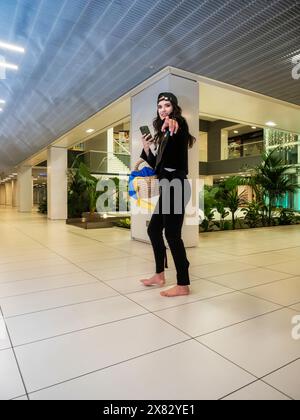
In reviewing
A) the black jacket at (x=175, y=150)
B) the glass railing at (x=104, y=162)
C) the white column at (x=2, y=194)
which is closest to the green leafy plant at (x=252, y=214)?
the black jacket at (x=175, y=150)

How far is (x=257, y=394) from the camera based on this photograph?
1.06 m

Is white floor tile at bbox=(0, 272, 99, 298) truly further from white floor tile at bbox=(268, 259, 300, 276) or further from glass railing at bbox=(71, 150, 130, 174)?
glass railing at bbox=(71, 150, 130, 174)

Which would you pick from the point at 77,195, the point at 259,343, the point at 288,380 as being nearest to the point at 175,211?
the point at 259,343

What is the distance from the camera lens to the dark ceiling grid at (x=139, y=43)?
9.45 feet

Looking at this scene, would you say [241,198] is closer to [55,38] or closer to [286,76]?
[286,76]

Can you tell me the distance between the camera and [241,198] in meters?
6.89

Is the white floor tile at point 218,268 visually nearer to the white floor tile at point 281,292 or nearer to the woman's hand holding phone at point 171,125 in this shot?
the white floor tile at point 281,292

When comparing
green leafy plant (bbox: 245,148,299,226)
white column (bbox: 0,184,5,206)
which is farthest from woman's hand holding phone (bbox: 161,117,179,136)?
white column (bbox: 0,184,5,206)

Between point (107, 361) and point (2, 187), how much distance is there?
110ft

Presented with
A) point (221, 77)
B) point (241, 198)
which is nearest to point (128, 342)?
point (221, 77)

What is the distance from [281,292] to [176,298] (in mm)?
864

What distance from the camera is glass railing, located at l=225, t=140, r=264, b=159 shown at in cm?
1660

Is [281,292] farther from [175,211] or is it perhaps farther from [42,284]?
[42,284]

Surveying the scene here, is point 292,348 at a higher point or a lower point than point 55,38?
lower
